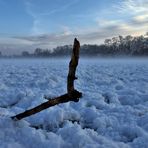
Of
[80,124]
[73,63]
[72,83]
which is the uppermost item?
[73,63]

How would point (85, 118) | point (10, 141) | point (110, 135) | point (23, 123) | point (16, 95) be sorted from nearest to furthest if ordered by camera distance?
point (10, 141), point (23, 123), point (110, 135), point (85, 118), point (16, 95)

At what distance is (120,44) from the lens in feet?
310

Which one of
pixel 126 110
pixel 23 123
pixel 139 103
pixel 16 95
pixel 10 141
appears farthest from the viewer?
pixel 16 95

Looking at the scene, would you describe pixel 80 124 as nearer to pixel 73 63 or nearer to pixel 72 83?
pixel 72 83

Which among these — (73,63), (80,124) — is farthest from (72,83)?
(80,124)

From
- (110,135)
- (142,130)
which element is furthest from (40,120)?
(142,130)

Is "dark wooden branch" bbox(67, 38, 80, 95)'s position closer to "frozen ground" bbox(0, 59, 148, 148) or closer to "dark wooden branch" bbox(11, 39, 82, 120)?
"dark wooden branch" bbox(11, 39, 82, 120)

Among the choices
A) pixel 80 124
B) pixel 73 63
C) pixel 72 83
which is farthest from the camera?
pixel 80 124

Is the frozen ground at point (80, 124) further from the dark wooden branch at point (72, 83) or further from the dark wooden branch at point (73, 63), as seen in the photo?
the dark wooden branch at point (73, 63)

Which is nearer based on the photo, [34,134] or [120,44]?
[34,134]

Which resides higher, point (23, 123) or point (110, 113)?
point (23, 123)

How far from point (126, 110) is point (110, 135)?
5.83 ft

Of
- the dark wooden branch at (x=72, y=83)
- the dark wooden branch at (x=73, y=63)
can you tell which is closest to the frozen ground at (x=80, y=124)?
the dark wooden branch at (x=72, y=83)

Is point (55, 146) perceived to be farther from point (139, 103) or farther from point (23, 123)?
point (139, 103)
